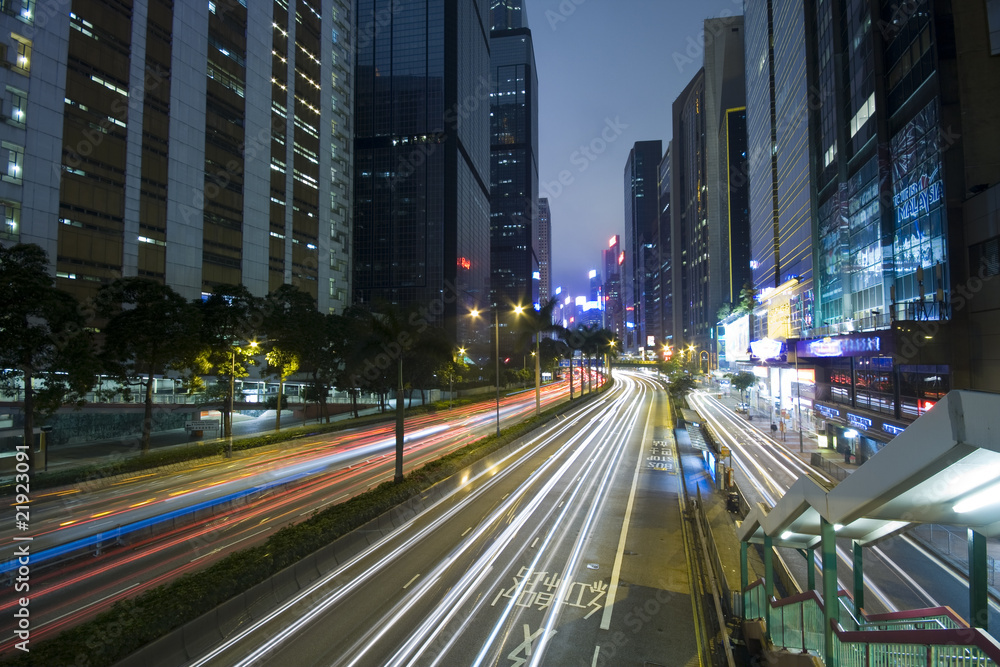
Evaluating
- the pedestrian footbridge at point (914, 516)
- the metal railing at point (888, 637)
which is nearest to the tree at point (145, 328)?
the metal railing at point (888, 637)

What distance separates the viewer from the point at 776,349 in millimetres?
51344

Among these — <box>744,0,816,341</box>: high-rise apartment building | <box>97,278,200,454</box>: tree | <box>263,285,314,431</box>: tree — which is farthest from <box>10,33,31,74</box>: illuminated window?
<box>744,0,816,341</box>: high-rise apartment building

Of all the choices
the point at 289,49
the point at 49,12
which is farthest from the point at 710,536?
the point at 289,49

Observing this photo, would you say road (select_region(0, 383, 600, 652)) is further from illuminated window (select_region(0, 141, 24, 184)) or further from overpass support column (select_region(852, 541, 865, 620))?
illuminated window (select_region(0, 141, 24, 184))

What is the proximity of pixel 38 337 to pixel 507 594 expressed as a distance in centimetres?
2320

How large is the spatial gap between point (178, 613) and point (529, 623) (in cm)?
670

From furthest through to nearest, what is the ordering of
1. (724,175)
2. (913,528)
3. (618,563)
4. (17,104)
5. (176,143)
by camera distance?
(724,175), (176,143), (17,104), (618,563), (913,528)

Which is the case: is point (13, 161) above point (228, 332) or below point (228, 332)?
above

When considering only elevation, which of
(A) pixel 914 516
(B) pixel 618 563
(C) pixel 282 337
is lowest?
(B) pixel 618 563

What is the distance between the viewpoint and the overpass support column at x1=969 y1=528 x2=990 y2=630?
5312mm

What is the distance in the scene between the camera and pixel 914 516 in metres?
5.46

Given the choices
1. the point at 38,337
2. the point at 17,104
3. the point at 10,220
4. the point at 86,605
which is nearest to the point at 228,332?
the point at 38,337

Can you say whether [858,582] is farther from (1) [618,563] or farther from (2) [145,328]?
(2) [145,328]

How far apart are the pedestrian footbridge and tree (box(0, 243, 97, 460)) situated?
27792 millimetres
